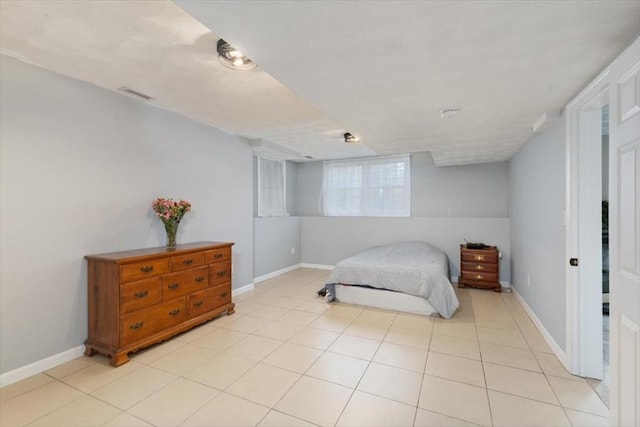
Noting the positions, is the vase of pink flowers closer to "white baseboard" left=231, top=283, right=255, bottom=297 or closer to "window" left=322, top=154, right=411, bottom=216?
"white baseboard" left=231, top=283, right=255, bottom=297

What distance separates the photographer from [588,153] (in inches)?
81.6

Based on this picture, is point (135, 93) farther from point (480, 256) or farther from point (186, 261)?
point (480, 256)

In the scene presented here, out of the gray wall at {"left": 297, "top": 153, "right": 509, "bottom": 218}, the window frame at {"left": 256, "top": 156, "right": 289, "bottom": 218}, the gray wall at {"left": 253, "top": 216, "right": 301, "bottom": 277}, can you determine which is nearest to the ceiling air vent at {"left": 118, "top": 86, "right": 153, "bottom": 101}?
the window frame at {"left": 256, "top": 156, "right": 289, "bottom": 218}

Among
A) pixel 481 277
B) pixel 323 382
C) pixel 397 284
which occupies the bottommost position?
pixel 323 382

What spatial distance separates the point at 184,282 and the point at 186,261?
21cm

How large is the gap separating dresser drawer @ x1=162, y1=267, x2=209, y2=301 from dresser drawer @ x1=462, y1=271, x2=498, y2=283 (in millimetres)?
3896

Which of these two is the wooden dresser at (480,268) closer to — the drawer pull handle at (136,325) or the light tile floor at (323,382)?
the light tile floor at (323,382)

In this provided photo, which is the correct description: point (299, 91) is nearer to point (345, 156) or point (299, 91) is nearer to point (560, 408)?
point (560, 408)

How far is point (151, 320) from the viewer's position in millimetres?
2584

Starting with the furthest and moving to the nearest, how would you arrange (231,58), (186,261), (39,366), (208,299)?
(208,299)
(186,261)
(39,366)
(231,58)

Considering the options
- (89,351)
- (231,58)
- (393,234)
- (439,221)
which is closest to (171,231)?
(89,351)

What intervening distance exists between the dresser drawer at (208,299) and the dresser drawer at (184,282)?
83 mm

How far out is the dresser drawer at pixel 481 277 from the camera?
441cm

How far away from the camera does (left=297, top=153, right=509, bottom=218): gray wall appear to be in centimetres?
498
